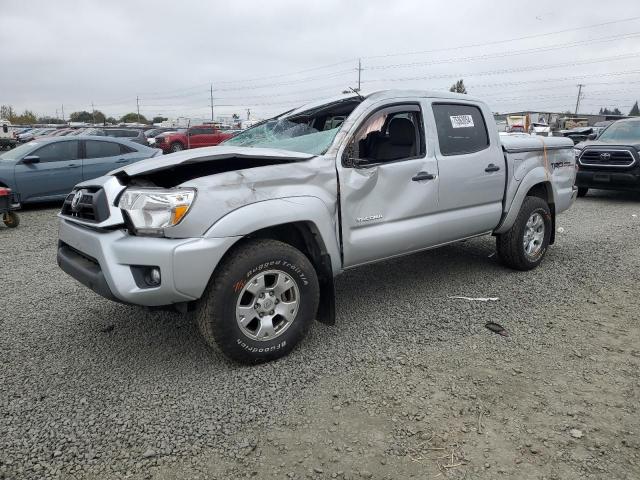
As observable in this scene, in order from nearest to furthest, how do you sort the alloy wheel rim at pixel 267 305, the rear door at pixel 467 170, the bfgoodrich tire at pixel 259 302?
the bfgoodrich tire at pixel 259 302
the alloy wheel rim at pixel 267 305
the rear door at pixel 467 170

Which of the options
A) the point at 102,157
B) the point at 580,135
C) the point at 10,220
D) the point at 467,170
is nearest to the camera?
the point at 467,170

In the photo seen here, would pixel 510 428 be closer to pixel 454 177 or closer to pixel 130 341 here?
pixel 454 177

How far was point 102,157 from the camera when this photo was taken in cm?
1022

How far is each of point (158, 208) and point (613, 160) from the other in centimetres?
1048

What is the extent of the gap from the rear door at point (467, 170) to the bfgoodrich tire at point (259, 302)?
5.38 feet

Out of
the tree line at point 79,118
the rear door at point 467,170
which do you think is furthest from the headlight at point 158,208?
the tree line at point 79,118

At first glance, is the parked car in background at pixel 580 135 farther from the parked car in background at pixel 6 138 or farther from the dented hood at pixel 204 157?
the parked car in background at pixel 6 138

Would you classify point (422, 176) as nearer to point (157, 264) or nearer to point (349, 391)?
point (349, 391)

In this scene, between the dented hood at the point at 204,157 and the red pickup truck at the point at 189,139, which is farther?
the red pickup truck at the point at 189,139

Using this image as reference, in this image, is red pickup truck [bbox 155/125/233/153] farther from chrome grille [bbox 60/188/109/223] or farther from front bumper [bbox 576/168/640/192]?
chrome grille [bbox 60/188/109/223]

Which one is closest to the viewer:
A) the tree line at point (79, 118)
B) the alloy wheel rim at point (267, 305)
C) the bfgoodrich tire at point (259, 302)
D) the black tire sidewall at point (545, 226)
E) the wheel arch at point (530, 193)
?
the bfgoodrich tire at point (259, 302)

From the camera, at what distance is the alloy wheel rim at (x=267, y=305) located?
3.13 meters

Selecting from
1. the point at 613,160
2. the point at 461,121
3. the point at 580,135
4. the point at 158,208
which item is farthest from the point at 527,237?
the point at 580,135

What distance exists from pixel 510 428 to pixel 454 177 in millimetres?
2321
